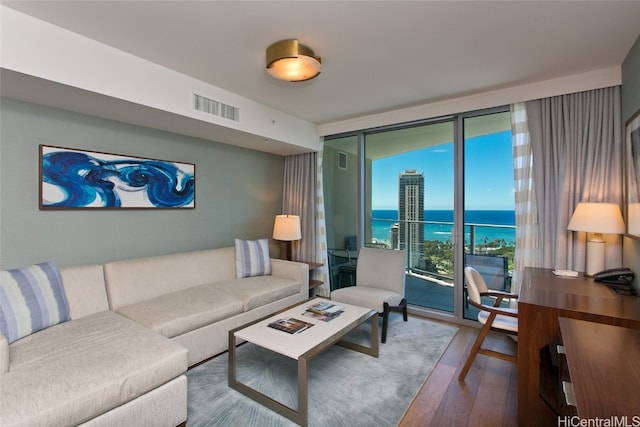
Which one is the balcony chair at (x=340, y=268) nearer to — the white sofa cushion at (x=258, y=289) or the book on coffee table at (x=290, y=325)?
the white sofa cushion at (x=258, y=289)

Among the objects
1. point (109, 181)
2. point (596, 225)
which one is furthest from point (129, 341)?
point (596, 225)

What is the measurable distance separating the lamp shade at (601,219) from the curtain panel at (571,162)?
0.29 meters

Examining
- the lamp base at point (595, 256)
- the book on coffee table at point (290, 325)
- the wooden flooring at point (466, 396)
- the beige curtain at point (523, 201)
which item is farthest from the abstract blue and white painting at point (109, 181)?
the lamp base at point (595, 256)

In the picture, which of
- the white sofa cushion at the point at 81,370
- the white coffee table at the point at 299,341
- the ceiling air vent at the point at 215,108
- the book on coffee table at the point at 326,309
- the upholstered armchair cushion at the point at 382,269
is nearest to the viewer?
the white sofa cushion at the point at 81,370

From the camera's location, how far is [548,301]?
6.07 ft

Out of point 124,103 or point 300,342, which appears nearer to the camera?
point 300,342

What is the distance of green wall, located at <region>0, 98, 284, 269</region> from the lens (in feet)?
7.65

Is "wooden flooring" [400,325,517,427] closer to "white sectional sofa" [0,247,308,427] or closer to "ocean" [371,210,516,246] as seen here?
"ocean" [371,210,516,246]

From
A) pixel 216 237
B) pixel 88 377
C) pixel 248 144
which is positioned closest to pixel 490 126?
pixel 248 144

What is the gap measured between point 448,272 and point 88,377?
11.2 feet

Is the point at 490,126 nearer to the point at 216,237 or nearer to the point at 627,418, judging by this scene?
the point at 627,418

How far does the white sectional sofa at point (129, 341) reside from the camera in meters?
1.43

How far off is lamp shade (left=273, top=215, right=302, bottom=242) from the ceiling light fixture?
7.05 feet

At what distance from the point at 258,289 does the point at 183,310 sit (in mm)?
836
